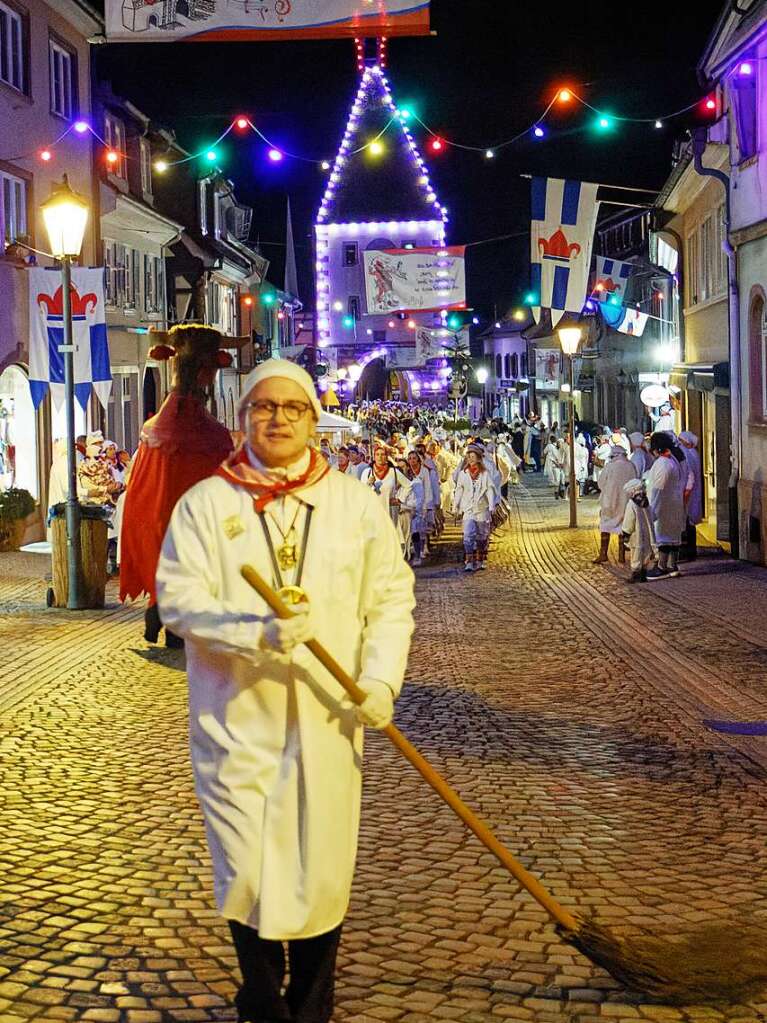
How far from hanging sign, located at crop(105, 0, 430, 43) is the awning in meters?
11.6

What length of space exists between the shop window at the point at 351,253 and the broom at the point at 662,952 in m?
77.5

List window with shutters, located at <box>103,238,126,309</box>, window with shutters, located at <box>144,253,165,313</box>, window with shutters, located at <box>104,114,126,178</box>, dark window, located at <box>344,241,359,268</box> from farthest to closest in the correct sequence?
dark window, located at <box>344,241,359,268</box>
window with shutters, located at <box>144,253,165,313</box>
window with shutters, located at <box>103,238,126,309</box>
window with shutters, located at <box>104,114,126,178</box>

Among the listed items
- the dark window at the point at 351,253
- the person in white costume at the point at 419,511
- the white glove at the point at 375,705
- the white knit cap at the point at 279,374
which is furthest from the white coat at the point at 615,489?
the dark window at the point at 351,253

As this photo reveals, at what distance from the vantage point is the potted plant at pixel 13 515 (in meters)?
23.1

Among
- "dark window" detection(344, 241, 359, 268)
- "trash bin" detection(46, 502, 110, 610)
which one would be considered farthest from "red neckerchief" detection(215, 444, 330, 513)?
"dark window" detection(344, 241, 359, 268)

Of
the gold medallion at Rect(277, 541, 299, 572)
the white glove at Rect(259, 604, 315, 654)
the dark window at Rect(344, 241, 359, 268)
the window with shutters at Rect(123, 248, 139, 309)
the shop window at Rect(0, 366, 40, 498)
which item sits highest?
the dark window at Rect(344, 241, 359, 268)

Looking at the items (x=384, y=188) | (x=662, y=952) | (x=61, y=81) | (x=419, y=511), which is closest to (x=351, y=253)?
(x=384, y=188)

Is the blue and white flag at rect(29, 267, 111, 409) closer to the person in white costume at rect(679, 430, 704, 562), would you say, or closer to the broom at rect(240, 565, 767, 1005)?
the person in white costume at rect(679, 430, 704, 562)

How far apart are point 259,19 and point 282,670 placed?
37.7 ft

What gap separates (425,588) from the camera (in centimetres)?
1931

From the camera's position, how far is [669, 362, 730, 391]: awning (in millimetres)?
24797

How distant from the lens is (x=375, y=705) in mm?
4379

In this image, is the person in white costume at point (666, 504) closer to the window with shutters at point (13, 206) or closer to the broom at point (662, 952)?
the window with shutters at point (13, 206)

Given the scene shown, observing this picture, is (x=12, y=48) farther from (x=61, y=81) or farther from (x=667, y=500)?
(x=667, y=500)
